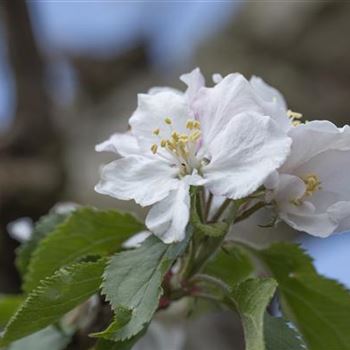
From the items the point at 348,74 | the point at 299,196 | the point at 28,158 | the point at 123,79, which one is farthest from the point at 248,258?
the point at 123,79

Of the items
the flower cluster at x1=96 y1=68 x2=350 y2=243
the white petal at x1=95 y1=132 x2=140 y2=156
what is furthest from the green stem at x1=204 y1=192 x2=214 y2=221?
the white petal at x1=95 y1=132 x2=140 y2=156

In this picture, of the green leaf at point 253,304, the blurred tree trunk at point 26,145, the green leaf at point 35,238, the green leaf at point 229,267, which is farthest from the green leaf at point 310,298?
the blurred tree trunk at point 26,145

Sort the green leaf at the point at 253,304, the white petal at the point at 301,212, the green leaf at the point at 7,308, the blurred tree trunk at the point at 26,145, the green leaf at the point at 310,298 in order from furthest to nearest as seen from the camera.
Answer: the blurred tree trunk at the point at 26,145 < the green leaf at the point at 7,308 < the green leaf at the point at 310,298 < the white petal at the point at 301,212 < the green leaf at the point at 253,304

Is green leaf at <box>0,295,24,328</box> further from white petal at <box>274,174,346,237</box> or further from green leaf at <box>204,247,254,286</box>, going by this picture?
white petal at <box>274,174,346,237</box>

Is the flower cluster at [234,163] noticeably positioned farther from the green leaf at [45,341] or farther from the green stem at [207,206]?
the green leaf at [45,341]

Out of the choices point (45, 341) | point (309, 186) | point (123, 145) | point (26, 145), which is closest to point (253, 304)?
point (309, 186)

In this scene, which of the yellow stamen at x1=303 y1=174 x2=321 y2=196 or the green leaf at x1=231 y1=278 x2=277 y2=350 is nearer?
the green leaf at x1=231 y1=278 x2=277 y2=350

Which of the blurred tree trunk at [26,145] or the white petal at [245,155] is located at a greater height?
the white petal at [245,155]
